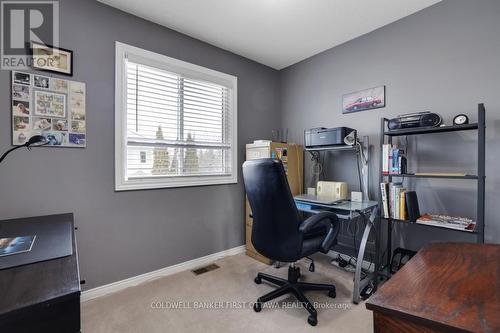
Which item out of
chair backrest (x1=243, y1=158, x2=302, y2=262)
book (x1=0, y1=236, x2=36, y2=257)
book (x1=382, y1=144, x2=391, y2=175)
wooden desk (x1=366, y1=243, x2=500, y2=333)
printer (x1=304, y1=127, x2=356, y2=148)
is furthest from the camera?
printer (x1=304, y1=127, x2=356, y2=148)

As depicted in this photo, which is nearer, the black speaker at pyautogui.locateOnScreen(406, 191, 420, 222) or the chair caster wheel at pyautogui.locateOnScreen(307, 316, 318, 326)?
the chair caster wheel at pyautogui.locateOnScreen(307, 316, 318, 326)

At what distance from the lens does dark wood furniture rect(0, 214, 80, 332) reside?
0.58m

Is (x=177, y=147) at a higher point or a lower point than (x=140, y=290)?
higher

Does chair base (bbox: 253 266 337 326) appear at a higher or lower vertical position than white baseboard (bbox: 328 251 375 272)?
higher

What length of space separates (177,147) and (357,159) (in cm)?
197

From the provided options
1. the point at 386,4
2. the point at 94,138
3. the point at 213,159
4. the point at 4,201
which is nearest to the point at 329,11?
the point at 386,4

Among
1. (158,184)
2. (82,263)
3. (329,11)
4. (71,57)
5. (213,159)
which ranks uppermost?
(329,11)

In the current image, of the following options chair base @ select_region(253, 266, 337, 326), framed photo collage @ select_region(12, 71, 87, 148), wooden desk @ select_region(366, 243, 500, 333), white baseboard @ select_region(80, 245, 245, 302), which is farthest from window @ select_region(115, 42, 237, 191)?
wooden desk @ select_region(366, 243, 500, 333)

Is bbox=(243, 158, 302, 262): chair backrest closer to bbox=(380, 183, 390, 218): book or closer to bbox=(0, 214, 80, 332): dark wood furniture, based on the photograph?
bbox=(380, 183, 390, 218): book

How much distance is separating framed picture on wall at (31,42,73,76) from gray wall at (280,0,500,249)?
262 centimetres

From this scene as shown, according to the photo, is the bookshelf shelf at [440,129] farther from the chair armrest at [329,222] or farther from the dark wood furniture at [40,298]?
the dark wood furniture at [40,298]

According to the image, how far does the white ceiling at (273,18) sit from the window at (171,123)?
353 mm

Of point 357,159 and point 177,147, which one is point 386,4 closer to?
point 357,159

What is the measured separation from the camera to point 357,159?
2596mm
